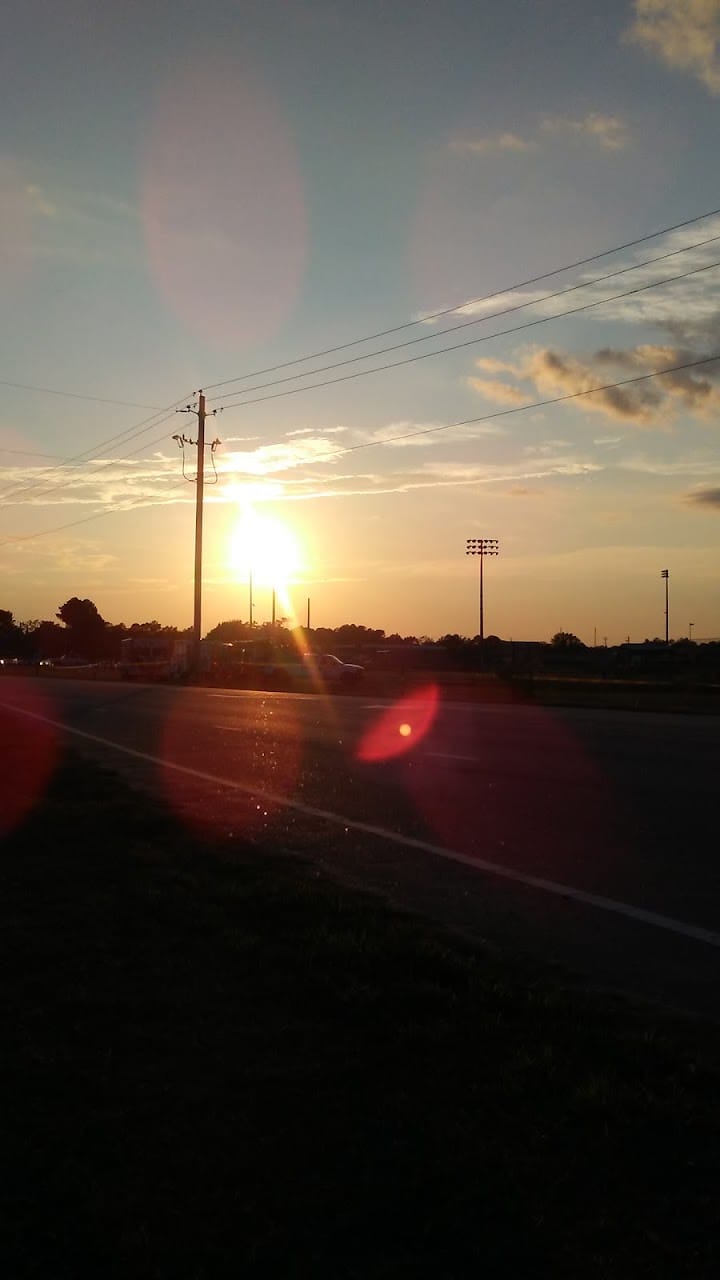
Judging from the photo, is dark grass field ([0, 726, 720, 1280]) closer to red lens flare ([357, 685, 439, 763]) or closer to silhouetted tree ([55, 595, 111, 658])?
red lens flare ([357, 685, 439, 763])

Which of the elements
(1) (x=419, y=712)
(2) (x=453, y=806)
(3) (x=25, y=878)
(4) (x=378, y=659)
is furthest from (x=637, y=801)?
(4) (x=378, y=659)

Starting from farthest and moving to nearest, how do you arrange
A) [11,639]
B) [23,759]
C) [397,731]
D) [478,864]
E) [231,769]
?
1. [11,639]
2. [397,731]
3. [23,759]
4. [231,769]
5. [478,864]

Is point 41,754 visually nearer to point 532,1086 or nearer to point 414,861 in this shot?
point 414,861

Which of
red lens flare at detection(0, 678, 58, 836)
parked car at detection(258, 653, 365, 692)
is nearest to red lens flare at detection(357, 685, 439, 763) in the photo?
red lens flare at detection(0, 678, 58, 836)

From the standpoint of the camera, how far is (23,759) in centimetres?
1866

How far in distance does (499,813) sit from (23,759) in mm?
8241

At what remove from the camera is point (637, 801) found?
14141 mm

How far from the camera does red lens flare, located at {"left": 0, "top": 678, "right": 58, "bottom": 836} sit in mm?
13198

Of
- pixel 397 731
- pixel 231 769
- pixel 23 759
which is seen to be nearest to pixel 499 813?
pixel 231 769

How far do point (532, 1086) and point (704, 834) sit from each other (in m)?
7.40

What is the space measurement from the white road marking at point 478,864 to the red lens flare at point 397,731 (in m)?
3.44

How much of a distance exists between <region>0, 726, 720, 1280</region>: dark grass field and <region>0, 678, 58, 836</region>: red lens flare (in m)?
5.54

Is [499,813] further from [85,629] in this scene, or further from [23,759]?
[85,629]

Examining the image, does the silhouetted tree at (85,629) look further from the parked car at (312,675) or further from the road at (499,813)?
the road at (499,813)
